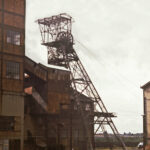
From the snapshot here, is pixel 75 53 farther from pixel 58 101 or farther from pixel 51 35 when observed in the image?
pixel 58 101

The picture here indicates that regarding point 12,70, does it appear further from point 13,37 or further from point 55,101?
point 55,101

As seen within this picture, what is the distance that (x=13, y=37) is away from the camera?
3177cm

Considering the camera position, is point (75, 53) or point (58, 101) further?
point (75, 53)

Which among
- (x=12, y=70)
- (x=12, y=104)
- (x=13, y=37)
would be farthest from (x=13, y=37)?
(x=12, y=104)

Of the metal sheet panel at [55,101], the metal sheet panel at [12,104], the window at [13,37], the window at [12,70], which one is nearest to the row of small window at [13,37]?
the window at [13,37]

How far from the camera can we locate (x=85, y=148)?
38.5 m

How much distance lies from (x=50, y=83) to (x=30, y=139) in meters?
6.14

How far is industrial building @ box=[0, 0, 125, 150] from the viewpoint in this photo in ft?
101

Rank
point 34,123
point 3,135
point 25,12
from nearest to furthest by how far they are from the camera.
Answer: point 3,135 < point 25,12 < point 34,123

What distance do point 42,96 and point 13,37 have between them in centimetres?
749

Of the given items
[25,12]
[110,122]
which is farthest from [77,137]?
[25,12]

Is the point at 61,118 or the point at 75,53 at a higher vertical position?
the point at 75,53

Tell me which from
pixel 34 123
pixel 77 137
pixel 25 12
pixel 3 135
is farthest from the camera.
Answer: pixel 77 137

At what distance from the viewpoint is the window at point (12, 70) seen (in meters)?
31.0
